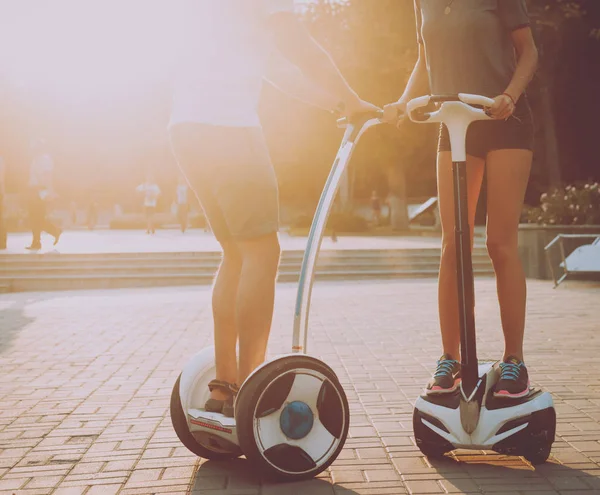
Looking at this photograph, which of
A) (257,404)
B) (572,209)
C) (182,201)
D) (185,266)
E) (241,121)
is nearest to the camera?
(257,404)

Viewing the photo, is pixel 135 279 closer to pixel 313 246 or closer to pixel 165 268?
pixel 165 268

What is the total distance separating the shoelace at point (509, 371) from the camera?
3418 mm

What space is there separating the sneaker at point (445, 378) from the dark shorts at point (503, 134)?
2.74 ft

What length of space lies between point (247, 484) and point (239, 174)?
109 centimetres

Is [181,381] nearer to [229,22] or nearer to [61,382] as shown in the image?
[229,22]

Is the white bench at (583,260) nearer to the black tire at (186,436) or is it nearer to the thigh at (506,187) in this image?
the thigh at (506,187)

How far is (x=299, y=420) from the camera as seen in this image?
3.20 m

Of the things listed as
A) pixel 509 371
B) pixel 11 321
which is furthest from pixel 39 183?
pixel 509 371

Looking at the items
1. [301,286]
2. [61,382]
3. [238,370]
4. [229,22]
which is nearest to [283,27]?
[229,22]

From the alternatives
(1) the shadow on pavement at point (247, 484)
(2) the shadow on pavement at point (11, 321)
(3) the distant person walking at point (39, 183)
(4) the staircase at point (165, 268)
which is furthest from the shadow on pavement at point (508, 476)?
(3) the distant person walking at point (39, 183)

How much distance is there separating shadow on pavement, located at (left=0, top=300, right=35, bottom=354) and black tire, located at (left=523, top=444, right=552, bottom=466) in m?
4.81

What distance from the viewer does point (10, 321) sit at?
9.39 metres

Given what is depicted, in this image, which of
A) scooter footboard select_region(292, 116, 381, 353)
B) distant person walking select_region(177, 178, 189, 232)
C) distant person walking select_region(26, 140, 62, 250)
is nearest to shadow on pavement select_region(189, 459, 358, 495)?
scooter footboard select_region(292, 116, 381, 353)

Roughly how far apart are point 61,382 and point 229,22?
314cm
